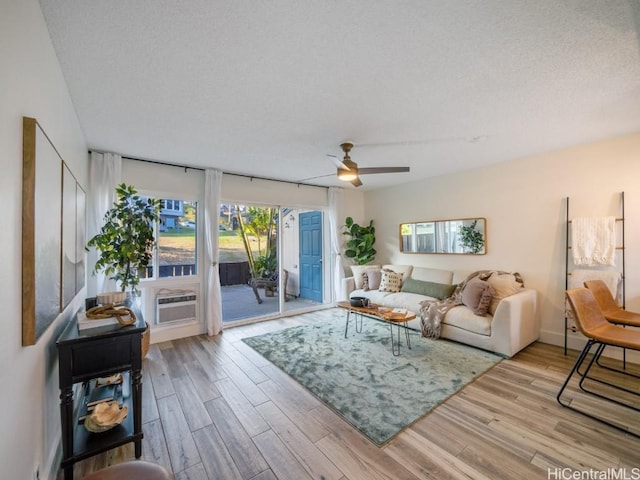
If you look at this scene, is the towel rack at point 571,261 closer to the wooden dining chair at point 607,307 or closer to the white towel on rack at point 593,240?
the white towel on rack at point 593,240

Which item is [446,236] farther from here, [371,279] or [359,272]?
[359,272]

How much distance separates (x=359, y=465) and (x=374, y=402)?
0.68 metres

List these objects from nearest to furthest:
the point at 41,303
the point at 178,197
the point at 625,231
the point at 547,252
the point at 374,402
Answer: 1. the point at 41,303
2. the point at 374,402
3. the point at 625,231
4. the point at 547,252
5. the point at 178,197

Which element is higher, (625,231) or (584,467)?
(625,231)

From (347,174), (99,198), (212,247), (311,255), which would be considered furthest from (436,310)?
(99,198)

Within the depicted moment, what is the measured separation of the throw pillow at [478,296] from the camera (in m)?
3.56

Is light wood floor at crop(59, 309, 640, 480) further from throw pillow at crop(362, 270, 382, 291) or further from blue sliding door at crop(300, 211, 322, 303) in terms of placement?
blue sliding door at crop(300, 211, 322, 303)

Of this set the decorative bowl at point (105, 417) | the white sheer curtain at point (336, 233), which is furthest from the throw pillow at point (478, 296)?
the decorative bowl at point (105, 417)

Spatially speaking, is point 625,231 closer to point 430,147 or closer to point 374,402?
point 430,147

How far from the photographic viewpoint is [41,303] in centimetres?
135

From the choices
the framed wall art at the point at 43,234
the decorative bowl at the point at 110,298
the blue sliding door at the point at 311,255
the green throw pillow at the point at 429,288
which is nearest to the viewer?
the framed wall art at the point at 43,234

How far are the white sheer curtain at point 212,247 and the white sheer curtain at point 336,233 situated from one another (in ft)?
7.66

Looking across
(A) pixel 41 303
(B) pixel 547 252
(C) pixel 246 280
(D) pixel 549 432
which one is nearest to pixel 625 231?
(B) pixel 547 252

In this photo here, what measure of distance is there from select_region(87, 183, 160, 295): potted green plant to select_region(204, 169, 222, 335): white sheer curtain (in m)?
1.08
